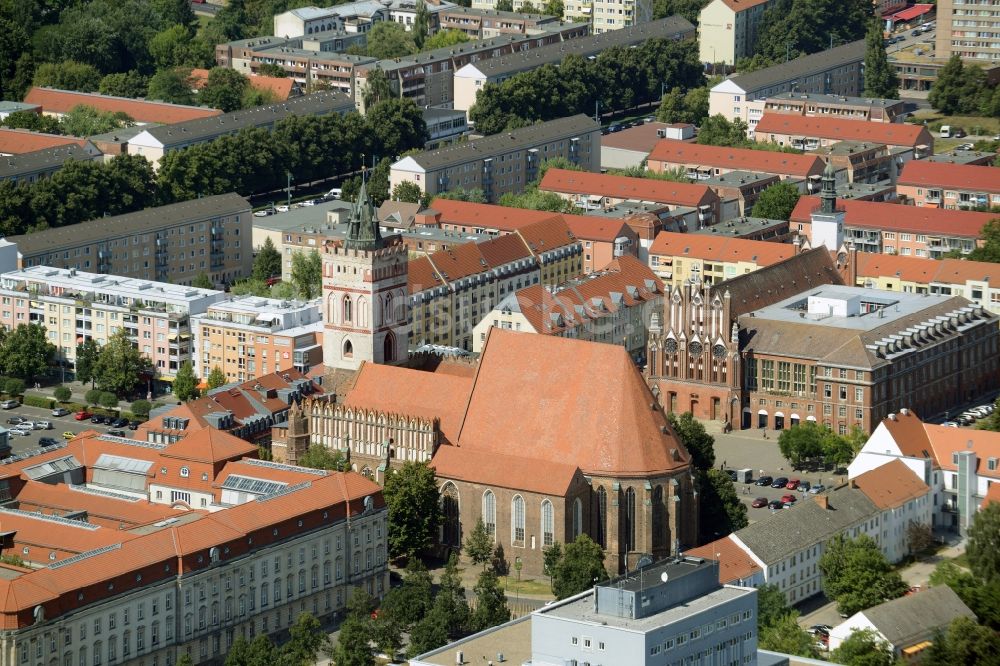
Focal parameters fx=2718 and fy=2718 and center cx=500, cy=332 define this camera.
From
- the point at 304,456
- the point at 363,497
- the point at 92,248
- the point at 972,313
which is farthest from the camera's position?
the point at 92,248

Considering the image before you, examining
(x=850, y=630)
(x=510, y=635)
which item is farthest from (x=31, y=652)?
(x=850, y=630)

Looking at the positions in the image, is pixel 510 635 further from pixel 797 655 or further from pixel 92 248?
pixel 92 248

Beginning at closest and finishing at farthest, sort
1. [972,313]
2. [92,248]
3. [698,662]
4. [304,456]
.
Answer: [698,662] → [304,456] → [972,313] → [92,248]

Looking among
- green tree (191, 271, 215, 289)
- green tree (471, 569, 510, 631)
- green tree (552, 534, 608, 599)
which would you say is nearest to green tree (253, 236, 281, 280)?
green tree (191, 271, 215, 289)

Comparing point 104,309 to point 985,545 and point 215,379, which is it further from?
point 985,545

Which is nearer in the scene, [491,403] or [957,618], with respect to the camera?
[957,618]

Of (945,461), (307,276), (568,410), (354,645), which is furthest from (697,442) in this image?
(307,276)

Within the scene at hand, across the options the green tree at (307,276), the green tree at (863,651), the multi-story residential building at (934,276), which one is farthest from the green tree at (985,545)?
the green tree at (307,276)

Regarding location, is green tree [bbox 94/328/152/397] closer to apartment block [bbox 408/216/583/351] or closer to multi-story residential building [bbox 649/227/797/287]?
apartment block [bbox 408/216/583/351]
